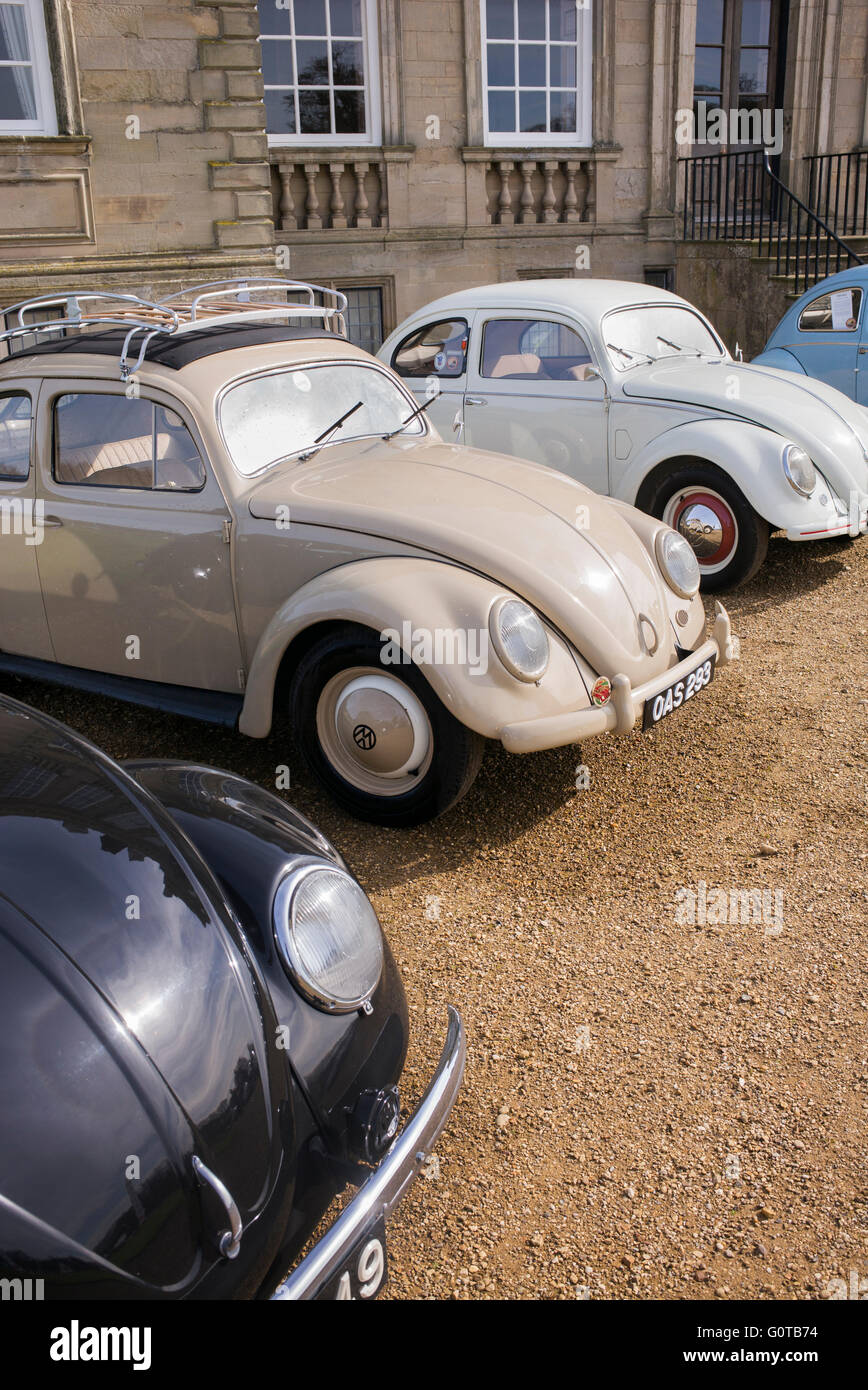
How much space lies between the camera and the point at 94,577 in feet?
15.4

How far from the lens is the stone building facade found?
9.64m

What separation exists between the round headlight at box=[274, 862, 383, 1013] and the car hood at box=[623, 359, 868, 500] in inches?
202

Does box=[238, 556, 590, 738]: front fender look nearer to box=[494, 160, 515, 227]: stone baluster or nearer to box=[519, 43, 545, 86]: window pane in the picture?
box=[494, 160, 515, 227]: stone baluster

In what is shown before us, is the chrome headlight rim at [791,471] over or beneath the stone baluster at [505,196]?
beneath

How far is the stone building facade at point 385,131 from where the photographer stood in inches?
380

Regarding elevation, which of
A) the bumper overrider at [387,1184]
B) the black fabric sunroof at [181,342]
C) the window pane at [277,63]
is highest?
the window pane at [277,63]

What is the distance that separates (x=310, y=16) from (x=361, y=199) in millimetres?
2029

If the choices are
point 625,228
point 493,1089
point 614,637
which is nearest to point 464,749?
point 614,637

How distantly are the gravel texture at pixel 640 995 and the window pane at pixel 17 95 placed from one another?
6.97 m

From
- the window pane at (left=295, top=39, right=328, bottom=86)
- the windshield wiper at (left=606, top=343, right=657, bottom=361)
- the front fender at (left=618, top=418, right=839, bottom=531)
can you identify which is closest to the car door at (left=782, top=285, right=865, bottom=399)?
the windshield wiper at (left=606, top=343, right=657, bottom=361)

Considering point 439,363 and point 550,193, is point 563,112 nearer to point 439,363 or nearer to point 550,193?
point 550,193

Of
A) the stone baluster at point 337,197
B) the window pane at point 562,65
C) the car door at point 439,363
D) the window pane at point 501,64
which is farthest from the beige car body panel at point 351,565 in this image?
the window pane at point 562,65

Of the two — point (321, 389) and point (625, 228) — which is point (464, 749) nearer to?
point (321, 389)

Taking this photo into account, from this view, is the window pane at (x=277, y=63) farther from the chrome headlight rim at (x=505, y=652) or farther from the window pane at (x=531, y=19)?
the chrome headlight rim at (x=505, y=652)
